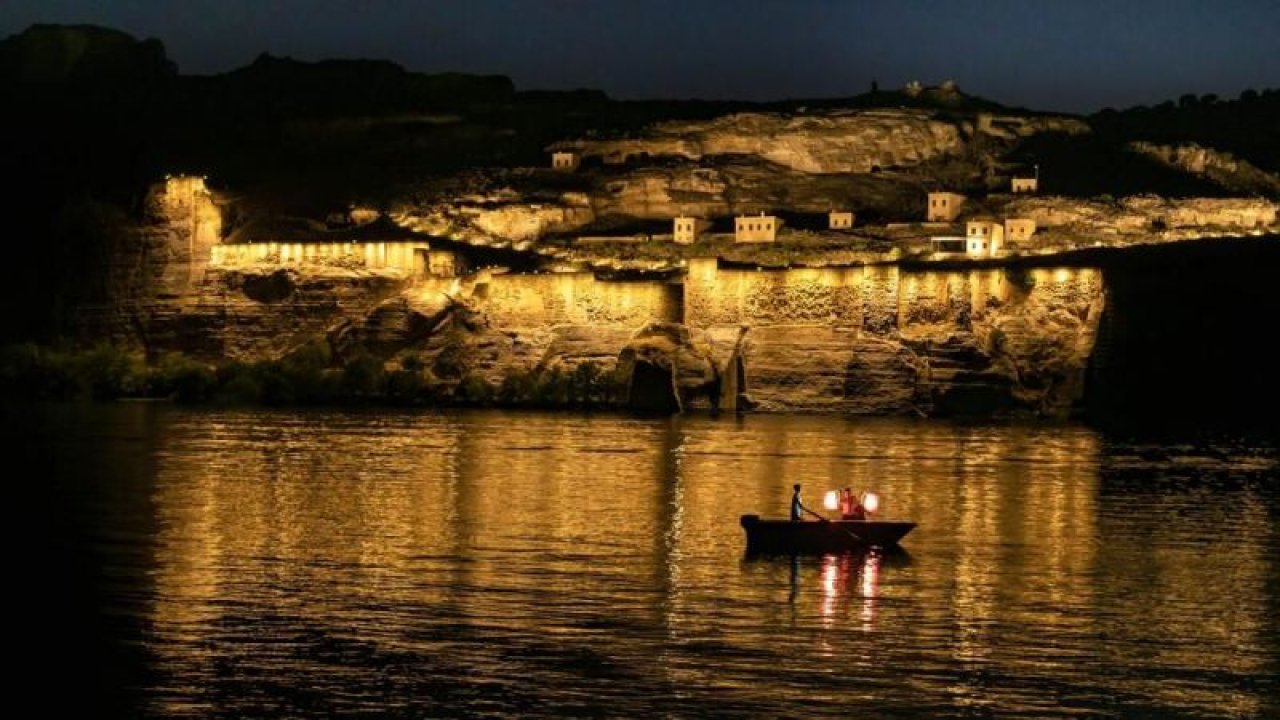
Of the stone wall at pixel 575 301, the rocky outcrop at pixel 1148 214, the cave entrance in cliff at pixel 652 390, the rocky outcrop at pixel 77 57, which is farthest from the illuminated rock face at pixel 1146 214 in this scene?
the rocky outcrop at pixel 77 57

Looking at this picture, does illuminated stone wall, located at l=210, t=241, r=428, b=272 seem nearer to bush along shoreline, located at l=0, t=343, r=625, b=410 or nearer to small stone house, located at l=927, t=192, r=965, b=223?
bush along shoreline, located at l=0, t=343, r=625, b=410

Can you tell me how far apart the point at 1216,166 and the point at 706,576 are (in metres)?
92.5

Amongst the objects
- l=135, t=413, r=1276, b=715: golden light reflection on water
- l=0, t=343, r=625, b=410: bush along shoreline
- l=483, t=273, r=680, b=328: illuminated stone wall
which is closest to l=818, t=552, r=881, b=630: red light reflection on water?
l=135, t=413, r=1276, b=715: golden light reflection on water

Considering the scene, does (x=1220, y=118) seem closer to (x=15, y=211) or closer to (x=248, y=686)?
(x=15, y=211)

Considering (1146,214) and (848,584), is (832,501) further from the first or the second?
(1146,214)

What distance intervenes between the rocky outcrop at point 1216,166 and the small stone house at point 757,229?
31573mm

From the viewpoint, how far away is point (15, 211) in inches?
4614

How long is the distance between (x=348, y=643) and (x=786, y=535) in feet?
40.7

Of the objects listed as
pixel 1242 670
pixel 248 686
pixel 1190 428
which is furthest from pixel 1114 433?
pixel 248 686

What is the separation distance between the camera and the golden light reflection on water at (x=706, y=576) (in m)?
26.1

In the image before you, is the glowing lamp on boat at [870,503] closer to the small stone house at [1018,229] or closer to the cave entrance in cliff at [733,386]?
the cave entrance in cliff at [733,386]

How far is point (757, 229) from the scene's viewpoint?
102 m

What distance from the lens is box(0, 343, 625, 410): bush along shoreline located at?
305ft

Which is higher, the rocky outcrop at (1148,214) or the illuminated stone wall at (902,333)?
the rocky outcrop at (1148,214)
